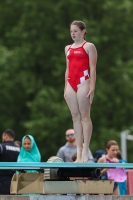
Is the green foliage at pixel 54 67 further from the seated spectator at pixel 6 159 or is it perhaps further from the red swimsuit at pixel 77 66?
the red swimsuit at pixel 77 66

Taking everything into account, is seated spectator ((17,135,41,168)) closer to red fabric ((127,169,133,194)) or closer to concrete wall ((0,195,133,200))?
red fabric ((127,169,133,194))

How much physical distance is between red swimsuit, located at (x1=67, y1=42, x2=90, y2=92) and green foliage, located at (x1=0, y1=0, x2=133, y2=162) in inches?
695

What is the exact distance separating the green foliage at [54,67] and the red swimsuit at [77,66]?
17.7 meters

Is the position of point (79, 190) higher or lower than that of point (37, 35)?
lower

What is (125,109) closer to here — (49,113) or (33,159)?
(49,113)

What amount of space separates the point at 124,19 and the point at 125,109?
355cm

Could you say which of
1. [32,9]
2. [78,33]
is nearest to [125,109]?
[32,9]

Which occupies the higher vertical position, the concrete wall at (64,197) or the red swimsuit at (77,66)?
the red swimsuit at (77,66)

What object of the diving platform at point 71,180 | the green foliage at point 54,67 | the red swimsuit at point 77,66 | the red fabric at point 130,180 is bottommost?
the diving platform at point 71,180

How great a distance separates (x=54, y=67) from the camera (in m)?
32.0

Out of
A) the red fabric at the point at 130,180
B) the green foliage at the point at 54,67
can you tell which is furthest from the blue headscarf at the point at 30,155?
the green foliage at the point at 54,67

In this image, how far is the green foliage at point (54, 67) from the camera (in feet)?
100

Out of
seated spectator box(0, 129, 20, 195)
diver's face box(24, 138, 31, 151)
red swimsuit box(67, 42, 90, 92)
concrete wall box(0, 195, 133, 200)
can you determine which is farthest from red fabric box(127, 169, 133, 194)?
concrete wall box(0, 195, 133, 200)

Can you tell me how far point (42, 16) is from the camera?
32.3 meters
